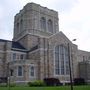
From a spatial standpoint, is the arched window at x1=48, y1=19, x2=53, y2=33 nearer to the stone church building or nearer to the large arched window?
the stone church building

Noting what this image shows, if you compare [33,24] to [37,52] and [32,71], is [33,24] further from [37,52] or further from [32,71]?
Result: [32,71]

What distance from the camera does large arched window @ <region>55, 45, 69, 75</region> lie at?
50294mm

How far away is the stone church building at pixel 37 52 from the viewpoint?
45.5 metres

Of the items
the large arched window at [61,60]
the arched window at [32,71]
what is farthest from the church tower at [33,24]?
the arched window at [32,71]

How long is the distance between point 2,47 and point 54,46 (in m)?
12.5

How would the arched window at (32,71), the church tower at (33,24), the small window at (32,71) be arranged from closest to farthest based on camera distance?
the arched window at (32,71)
the small window at (32,71)
the church tower at (33,24)

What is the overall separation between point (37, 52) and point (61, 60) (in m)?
6.68

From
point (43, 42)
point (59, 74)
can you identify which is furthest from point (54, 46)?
point (59, 74)

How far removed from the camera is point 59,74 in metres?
50.0

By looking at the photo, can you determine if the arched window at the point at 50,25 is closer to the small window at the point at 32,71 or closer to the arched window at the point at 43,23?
the arched window at the point at 43,23

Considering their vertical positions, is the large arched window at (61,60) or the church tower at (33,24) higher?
the church tower at (33,24)

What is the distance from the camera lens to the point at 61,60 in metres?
51.4

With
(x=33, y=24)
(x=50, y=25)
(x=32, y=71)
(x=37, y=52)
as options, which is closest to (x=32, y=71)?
(x=32, y=71)

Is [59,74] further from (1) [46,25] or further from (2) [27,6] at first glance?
(2) [27,6]
